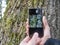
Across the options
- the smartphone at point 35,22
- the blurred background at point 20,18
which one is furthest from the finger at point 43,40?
the blurred background at point 20,18

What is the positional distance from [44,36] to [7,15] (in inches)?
61.9

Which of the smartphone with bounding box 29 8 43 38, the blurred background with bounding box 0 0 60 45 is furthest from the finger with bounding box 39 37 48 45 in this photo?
the blurred background with bounding box 0 0 60 45

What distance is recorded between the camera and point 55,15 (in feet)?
8.27

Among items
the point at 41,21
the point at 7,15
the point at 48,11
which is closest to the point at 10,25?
the point at 7,15

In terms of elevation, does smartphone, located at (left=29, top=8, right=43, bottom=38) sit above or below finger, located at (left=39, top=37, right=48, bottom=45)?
above

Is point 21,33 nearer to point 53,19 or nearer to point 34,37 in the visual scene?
point 53,19

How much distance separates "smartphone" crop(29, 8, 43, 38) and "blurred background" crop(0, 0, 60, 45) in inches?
39.7

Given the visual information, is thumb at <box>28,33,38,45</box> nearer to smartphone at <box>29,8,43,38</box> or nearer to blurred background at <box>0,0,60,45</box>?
smartphone at <box>29,8,43,38</box>

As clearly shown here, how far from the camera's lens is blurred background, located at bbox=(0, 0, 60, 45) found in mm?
2531

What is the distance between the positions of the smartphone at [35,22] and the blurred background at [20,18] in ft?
3.31

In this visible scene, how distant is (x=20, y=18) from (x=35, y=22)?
1335 millimetres

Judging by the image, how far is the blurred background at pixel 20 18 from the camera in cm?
253

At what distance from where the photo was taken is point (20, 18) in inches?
111

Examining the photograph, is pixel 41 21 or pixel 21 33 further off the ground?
pixel 41 21
